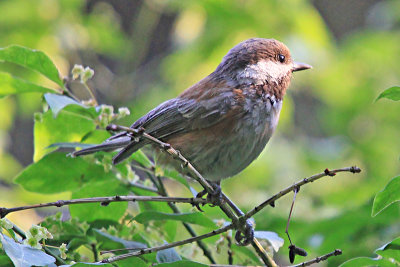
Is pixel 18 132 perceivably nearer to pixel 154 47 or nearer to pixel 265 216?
pixel 154 47

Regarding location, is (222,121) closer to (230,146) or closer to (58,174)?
(230,146)

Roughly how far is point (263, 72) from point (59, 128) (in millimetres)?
1289

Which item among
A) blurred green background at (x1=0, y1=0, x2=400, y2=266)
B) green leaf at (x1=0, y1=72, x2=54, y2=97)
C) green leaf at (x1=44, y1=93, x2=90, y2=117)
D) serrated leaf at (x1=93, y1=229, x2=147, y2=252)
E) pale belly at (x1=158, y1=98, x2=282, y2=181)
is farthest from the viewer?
blurred green background at (x1=0, y1=0, x2=400, y2=266)

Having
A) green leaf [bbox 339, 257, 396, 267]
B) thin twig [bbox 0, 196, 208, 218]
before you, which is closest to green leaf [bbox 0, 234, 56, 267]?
thin twig [bbox 0, 196, 208, 218]

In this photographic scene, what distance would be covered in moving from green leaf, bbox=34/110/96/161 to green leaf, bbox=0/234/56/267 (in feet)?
3.19

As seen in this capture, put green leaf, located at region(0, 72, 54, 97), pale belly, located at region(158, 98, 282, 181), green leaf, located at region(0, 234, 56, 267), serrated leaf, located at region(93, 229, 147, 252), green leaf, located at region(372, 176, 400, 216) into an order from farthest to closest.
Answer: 1. pale belly, located at region(158, 98, 282, 181)
2. green leaf, located at region(0, 72, 54, 97)
3. serrated leaf, located at region(93, 229, 147, 252)
4. green leaf, located at region(372, 176, 400, 216)
5. green leaf, located at region(0, 234, 56, 267)

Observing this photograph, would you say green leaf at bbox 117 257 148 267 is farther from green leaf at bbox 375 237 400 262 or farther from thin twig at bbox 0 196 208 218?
green leaf at bbox 375 237 400 262


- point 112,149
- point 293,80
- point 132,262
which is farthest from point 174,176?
point 293,80

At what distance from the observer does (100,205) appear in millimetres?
2504

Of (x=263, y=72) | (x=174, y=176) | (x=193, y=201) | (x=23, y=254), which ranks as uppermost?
(x=263, y=72)

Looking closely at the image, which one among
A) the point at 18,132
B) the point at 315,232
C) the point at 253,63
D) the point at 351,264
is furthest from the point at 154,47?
the point at 351,264

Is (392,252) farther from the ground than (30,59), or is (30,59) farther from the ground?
(30,59)

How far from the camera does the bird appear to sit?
3035 mm

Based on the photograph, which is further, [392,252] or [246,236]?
[246,236]
